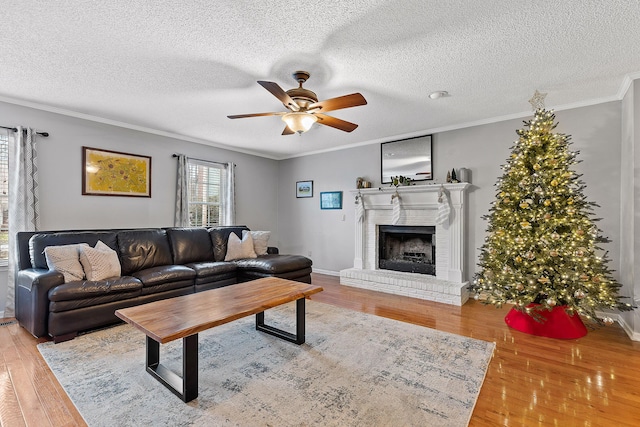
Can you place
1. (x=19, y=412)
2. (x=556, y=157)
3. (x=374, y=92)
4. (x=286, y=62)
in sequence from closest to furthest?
(x=19, y=412) → (x=286, y=62) → (x=556, y=157) → (x=374, y=92)

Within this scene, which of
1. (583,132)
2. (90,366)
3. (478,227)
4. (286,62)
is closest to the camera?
(90,366)

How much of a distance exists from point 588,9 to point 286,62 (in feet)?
7.10

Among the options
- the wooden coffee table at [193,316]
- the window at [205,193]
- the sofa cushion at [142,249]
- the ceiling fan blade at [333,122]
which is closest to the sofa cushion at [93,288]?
the sofa cushion at [142,249]

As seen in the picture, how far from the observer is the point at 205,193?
5652 millimetres

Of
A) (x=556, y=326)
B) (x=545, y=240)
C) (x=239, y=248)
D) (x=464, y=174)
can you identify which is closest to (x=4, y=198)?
(x=239, y=248)

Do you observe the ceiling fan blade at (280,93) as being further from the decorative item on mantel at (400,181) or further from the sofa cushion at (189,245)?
the sofa cushion at (189,245)

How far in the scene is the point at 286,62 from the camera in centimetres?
261

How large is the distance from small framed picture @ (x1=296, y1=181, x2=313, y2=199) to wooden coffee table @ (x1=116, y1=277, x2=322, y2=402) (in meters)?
3.52

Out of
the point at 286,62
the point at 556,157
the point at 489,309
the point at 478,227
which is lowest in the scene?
the point at 489,309

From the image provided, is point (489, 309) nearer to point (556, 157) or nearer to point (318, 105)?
point (556, 157)

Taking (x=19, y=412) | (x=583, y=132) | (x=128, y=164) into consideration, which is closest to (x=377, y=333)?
(x=19, y=412)

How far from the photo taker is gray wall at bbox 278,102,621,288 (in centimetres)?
346

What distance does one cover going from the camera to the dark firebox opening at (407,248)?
491cm

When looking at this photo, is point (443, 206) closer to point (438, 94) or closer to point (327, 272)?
point (438, 94)
